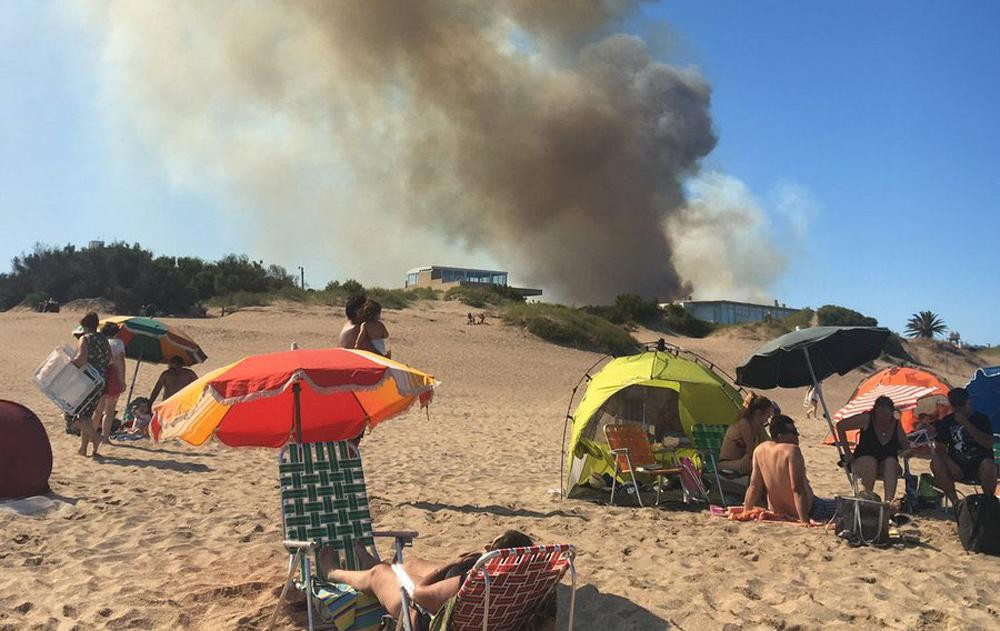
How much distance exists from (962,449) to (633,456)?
266 cm

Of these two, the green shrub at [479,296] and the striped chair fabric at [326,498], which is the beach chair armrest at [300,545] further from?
the green shrub at [479,296]

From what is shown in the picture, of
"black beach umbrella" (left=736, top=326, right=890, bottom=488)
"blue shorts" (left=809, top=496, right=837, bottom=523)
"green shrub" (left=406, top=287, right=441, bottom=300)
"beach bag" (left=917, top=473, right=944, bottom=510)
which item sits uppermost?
"green shrub" (left=406, top=287, right=441, bottom=300)

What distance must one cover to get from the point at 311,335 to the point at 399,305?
7.90 metres

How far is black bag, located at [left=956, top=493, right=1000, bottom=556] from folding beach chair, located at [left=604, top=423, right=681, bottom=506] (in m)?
2.34

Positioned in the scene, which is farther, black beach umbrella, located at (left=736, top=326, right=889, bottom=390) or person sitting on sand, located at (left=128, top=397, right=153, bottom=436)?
person sitting on sand, located at (left=128, top=397, right=153, bottom=436)

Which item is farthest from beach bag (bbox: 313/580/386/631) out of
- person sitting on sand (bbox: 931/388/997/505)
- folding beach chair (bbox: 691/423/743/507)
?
person sitting on sand (bbox: 931/388/997/505)

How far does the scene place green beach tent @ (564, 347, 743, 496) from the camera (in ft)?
25.4

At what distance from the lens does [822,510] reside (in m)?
6.45

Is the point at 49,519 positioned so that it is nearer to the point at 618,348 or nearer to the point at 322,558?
the point at 322,558

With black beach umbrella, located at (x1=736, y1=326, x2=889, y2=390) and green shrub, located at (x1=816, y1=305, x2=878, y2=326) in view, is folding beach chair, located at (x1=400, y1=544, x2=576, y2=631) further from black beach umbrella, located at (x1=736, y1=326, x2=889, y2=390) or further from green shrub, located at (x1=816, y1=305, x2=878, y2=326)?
green shrub, located at (x1=816, y1=305, x2=878, y2=326)

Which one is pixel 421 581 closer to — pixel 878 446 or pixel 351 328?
pixel 351 328

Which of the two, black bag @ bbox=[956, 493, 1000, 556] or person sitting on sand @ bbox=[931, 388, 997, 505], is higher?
person sitting on sand @ bbox=[931, 388, 997, 505]

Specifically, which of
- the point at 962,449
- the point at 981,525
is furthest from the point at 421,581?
the point at 962,449

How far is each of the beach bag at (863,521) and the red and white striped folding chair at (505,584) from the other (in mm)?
3071
